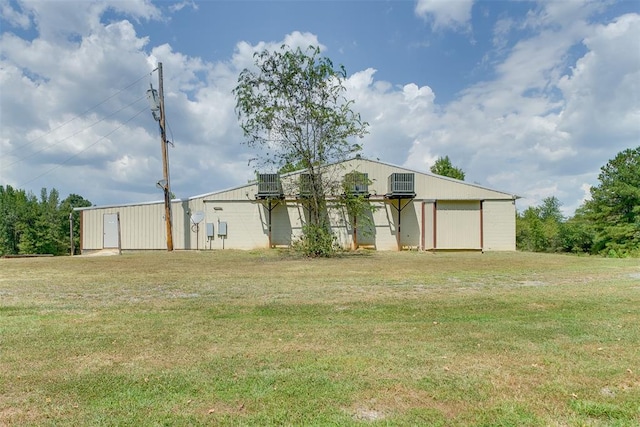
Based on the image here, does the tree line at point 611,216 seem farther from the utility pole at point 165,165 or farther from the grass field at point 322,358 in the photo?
the utility pole at point 165,165

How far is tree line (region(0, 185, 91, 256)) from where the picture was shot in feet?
149

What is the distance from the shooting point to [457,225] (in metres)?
20.9

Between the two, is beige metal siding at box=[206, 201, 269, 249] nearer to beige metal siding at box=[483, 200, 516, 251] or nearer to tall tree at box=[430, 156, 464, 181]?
beige metal siding at box=[483, 200, 516, 251]

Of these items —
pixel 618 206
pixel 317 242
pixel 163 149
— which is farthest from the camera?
pixel 618 206

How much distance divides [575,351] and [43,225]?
186ft

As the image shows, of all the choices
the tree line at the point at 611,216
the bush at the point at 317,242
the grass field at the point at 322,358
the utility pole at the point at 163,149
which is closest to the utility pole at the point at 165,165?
the utility pole at the point at 163,149

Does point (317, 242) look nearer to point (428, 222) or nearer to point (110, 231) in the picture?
point (428, 222)

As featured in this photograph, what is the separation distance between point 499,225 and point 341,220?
8831 mm

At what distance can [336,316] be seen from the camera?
525 cm

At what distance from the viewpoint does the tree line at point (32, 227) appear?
4538 cm

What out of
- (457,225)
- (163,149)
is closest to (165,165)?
(163,149)

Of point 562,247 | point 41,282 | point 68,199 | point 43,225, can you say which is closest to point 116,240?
point 41,282

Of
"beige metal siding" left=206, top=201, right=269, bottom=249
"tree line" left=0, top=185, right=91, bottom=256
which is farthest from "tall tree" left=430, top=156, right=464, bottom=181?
"tree line" left=0, top=185, right=91, bottom=256

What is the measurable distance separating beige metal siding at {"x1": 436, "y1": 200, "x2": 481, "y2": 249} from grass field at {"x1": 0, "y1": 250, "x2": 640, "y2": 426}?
13.8m
